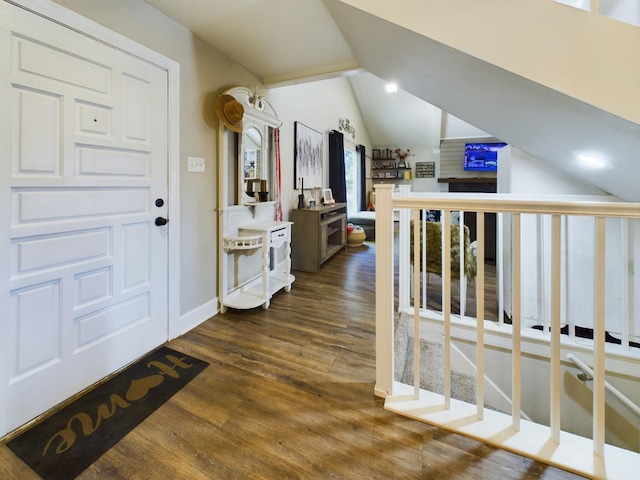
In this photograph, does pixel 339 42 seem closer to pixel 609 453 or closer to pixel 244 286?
pixel 244 286

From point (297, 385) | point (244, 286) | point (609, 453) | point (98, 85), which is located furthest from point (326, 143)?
point (609, 453)

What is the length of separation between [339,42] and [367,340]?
7.41 feet

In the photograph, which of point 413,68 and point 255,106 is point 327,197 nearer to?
point 255,106

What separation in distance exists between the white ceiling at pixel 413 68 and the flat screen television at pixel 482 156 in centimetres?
457

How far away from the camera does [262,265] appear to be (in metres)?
2.63

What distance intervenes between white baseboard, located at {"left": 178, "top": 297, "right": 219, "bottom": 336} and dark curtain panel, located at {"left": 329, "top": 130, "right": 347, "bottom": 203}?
11.3 ft

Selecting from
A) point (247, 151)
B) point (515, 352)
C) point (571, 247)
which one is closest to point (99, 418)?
point (515, 352)

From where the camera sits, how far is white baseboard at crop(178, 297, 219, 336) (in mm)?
2082

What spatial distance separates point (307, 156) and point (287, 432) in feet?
11.7

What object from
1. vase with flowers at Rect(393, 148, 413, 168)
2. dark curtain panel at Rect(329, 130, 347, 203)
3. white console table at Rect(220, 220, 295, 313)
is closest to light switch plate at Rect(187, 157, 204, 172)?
white console table at Rect(220, 220, 295, 313)

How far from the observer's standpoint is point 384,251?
1381mm

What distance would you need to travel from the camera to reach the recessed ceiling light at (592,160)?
5.95 ft

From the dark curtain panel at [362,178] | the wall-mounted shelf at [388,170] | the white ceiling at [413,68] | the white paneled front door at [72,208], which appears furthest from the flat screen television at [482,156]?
the white paneled front door at [72,208]

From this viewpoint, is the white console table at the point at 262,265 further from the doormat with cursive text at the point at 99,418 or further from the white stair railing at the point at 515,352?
the white stair railing at the point at 515,352
